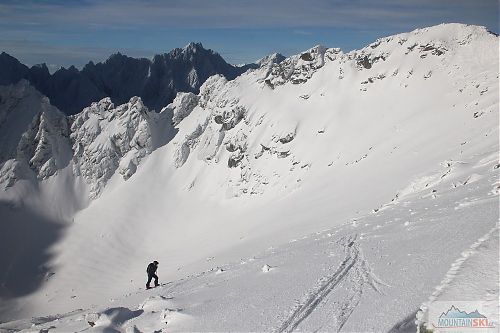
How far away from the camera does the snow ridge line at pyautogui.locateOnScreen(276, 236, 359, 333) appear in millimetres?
11413

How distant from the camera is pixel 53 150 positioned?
136375mm

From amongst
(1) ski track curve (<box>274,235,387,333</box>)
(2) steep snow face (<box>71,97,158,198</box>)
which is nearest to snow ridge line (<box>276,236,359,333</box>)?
(1) ski track curve (<box>274,235,387,333</box>)

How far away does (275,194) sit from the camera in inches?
3285

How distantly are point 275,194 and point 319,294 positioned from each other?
70496 millimetres

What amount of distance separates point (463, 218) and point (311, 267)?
23.3 feet

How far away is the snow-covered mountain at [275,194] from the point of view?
1371cm

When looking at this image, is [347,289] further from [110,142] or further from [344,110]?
[110,142]

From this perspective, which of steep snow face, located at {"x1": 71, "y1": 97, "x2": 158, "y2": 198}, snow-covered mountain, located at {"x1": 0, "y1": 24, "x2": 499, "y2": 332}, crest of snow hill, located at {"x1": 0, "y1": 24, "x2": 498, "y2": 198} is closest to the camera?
snow-covered mountain, located at {"x1": 0, "y1": 24, "x2": 499, "y2": 332}

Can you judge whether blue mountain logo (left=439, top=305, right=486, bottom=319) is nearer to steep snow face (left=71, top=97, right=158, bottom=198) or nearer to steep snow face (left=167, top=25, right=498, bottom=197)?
steep snow face (left=167, top=25, right=498, bottom=197)

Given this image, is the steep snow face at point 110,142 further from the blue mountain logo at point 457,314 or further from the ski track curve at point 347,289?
the blue mountain logo at point 457,314

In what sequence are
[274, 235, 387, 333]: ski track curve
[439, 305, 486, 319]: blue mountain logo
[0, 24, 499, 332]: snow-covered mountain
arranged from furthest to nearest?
[0, 24, 499, 332]: snow-covered mountain < [274, 235, 387, 333]: ski track curve < [439, 305, 486, 319]: blue mountain logo

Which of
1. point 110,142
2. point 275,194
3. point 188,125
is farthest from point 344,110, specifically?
point 110,142

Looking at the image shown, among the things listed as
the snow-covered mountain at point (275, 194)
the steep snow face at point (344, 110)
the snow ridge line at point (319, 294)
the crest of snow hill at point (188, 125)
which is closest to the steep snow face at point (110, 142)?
the crest of snow hill at point (188, 125)

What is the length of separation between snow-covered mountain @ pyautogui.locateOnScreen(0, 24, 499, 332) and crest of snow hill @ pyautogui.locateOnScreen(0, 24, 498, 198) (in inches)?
20.0
